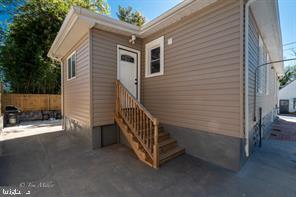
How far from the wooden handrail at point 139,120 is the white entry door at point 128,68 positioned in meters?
0.52

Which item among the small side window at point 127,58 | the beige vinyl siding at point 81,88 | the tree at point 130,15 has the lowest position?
the beige vinyl siding at point 81,88

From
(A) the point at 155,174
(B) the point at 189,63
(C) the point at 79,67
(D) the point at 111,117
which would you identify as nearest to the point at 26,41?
(C) the point at 79,67

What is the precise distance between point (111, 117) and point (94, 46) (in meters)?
2.14

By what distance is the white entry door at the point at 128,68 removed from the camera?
5.04m

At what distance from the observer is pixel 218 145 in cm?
343

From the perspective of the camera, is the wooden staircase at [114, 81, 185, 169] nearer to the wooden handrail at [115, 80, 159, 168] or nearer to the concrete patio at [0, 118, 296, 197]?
the wooden handrail at [115, 80, 159, 168]

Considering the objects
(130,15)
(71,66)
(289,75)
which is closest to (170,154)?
(71,66)

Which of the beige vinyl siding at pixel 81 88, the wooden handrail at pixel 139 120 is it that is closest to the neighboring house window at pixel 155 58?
the wooden handrail at pixel 139 120

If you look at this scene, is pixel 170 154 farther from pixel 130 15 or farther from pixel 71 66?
pixel 130 15

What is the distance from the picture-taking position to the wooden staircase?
3.37 meters

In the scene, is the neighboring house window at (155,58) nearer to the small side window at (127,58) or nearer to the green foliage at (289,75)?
the small side window at (127,58)

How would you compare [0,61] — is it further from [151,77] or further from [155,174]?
[155,174]

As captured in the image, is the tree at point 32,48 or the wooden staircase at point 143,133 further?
the tree at point 32,48

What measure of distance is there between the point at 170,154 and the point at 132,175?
1148mm
